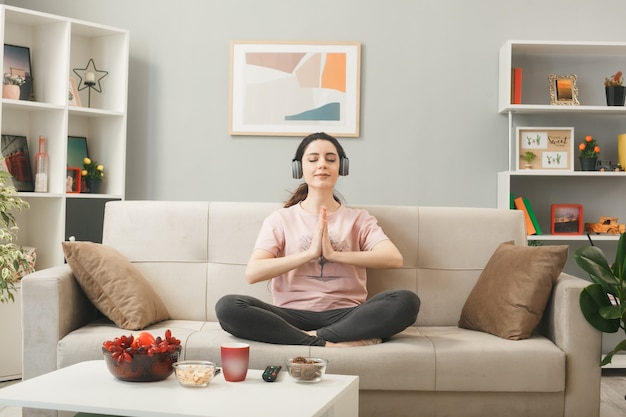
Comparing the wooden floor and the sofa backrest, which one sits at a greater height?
the sofa backrest

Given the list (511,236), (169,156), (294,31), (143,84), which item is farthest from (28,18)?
(511,236)

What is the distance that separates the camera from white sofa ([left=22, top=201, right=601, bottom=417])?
269 centimetres

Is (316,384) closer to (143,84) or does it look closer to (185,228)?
(185,228)

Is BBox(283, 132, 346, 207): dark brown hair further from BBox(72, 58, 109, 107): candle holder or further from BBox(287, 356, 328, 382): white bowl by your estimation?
BBox(72, 58, 109, 107): candle holder

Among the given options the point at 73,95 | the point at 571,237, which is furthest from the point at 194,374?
the point at 571,237

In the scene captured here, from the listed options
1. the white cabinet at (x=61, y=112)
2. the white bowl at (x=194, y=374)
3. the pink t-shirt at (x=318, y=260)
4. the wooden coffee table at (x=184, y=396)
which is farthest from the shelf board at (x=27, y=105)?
the white bowl at (x=194, y=374)

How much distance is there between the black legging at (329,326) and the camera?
8.89ft

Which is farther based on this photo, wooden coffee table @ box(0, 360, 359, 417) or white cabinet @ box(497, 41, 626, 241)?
white cabinet @ box(497, 41, 626, 241)

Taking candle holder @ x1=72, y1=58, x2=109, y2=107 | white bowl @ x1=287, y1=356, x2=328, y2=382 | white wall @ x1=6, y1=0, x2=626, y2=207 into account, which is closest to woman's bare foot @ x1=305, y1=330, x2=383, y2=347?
white bowl @ x1=287, y1=356, x2=328, y2=382

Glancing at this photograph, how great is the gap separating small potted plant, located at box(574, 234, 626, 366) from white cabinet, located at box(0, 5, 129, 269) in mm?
2533

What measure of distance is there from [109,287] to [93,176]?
1.58 meters

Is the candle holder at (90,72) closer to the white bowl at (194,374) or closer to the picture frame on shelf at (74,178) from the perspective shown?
the picture frame on shelf at (74,178)

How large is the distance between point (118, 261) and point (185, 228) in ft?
1.22

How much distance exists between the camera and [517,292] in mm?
2898
